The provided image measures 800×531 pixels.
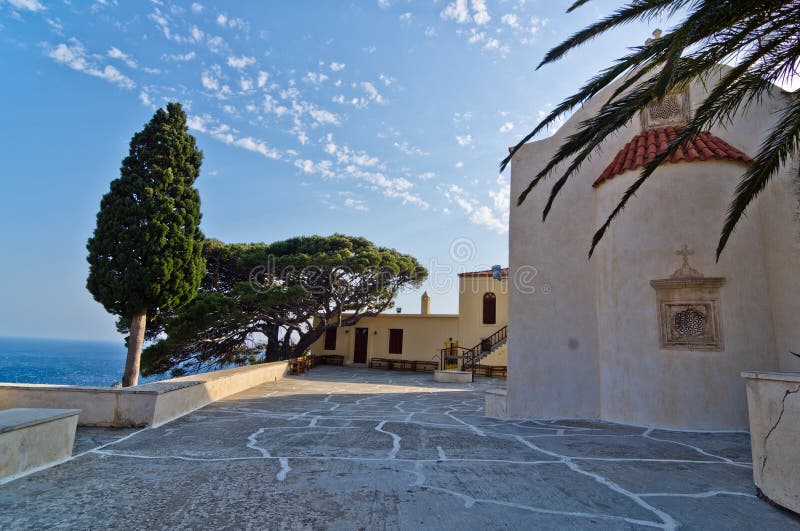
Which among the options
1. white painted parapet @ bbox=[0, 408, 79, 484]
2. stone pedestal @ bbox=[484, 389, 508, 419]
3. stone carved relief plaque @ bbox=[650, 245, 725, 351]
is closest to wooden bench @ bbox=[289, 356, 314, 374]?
stone pedestal @ bbox=[484, 389, 508, 419]

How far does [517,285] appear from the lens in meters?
7.90

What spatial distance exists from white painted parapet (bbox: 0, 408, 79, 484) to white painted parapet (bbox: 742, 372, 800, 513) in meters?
6.11

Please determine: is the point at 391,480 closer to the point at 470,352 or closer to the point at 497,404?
the point at 497,404

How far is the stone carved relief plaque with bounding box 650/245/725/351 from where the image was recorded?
20.0 feet

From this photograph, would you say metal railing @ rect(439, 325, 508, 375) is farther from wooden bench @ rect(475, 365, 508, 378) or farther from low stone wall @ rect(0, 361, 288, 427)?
low stone wall @ rect(0, 361, 288, 427)

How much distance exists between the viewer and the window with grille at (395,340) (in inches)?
921

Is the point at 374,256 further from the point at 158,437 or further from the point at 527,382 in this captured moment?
the point at 158,437

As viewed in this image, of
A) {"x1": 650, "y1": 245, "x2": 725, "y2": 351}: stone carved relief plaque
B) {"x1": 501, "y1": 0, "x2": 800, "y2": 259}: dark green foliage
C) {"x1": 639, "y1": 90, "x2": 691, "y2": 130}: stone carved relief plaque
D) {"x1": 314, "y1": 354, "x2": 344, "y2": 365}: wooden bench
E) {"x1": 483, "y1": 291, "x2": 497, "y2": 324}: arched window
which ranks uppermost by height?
{"x1": 639, "y1": 90, "x2": 691, "y2": 130}: stone carved relief plaque

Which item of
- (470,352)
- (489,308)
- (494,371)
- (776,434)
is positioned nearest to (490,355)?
(494,371)

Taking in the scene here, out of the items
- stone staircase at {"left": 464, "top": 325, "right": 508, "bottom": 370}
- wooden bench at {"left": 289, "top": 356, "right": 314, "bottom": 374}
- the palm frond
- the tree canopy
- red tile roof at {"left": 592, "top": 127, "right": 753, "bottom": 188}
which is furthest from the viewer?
stone staircase at {"left": 464, "top": 325, "right": 508, "bottom": 370}

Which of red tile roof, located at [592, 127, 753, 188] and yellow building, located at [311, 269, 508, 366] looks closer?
red tile roof, located at [592, 127, 753, 188]

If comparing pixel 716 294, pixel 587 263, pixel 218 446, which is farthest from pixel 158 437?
pixel 716 294

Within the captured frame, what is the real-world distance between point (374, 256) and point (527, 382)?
12864 millimetres

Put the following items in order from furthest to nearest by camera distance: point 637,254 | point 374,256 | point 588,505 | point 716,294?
1. point 374,256
2. point 637,254
3. point 716,294
4. point 588,505
